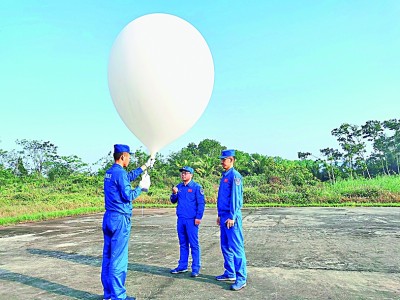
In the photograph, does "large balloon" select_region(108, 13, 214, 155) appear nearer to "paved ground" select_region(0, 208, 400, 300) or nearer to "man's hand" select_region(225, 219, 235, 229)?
"man's hand" select_region(225, 219, 235, 229)

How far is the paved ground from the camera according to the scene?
149 inches

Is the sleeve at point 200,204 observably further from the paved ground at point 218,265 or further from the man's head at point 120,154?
the man's head at point 120,154

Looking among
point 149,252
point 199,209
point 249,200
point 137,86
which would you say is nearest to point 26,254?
point 149,252

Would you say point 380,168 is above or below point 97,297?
above

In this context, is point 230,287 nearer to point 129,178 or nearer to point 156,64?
point 129,178

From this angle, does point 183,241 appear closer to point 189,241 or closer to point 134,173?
point 189,241

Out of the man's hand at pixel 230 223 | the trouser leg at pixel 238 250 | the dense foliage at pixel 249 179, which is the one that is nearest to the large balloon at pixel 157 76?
the man's hand at pixel 230 223

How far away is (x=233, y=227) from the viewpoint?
4.05m

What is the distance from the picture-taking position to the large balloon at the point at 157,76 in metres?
4.09

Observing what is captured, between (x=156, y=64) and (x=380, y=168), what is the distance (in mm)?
30816

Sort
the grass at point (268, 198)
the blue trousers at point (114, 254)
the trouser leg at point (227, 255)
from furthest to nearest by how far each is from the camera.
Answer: the grass at point (268, 198) < the trouser leg at point (227, 255) < the blue trousers at point (114, 254)

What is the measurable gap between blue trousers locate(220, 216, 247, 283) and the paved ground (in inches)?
7.0

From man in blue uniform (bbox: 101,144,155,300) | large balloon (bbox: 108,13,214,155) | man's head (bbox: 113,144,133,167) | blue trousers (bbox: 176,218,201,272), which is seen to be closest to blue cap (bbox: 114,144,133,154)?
man's head (bbox: 113,144,133,167)

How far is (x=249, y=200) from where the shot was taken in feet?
61.2
